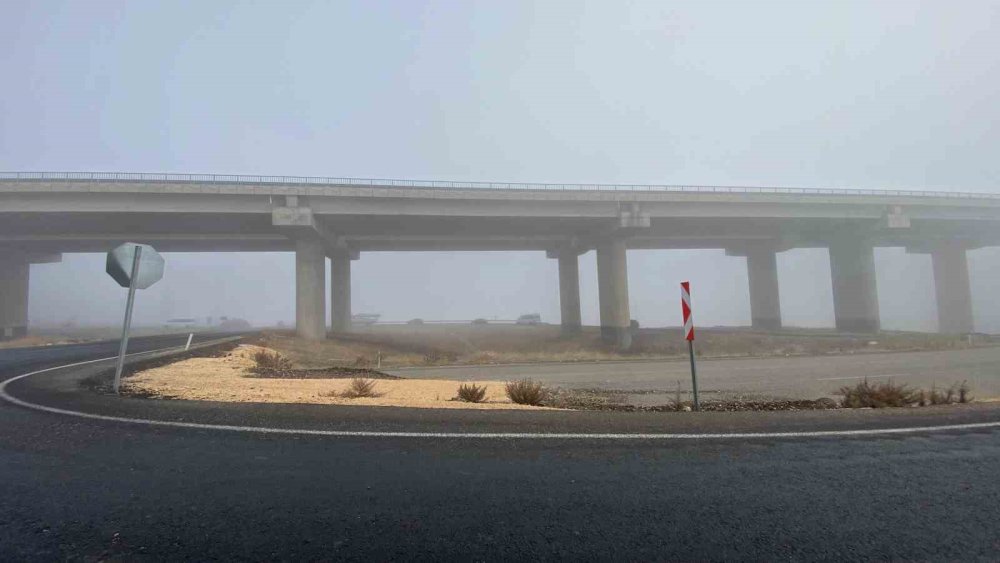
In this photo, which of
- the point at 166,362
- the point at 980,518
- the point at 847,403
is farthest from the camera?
the point at 166,362

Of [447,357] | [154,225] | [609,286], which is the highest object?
[154,225]

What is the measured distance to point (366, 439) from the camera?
558 cm

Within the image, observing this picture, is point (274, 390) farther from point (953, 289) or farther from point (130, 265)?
point (953, 289)

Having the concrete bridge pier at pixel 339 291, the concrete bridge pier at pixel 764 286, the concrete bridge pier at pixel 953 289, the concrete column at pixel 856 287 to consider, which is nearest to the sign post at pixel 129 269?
the concrete bridge pier at pixel 339 291

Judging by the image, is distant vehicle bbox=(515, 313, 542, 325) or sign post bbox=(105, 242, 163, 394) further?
distant vehicle bbox=(515, 313, 542, 325)

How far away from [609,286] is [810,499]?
123ft

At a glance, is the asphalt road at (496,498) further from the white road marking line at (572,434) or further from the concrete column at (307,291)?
the concrete column at (307,291)

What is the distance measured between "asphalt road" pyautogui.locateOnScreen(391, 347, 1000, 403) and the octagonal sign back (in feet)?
31.6

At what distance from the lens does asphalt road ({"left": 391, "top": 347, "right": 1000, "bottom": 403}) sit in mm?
13601

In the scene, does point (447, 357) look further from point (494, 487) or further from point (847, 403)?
point (494, 487)

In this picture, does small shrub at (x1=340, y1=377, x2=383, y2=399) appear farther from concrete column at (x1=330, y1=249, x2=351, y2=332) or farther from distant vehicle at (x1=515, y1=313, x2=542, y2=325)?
distant vehicle at (x1=515, y1=313, x2=542, y2=325)

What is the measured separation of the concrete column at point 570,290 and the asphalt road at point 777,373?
26489 mm

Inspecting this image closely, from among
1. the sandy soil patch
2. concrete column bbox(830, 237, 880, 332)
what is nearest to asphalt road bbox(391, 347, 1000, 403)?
the sandy soil patch

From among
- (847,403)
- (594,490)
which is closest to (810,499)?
(594,490)
